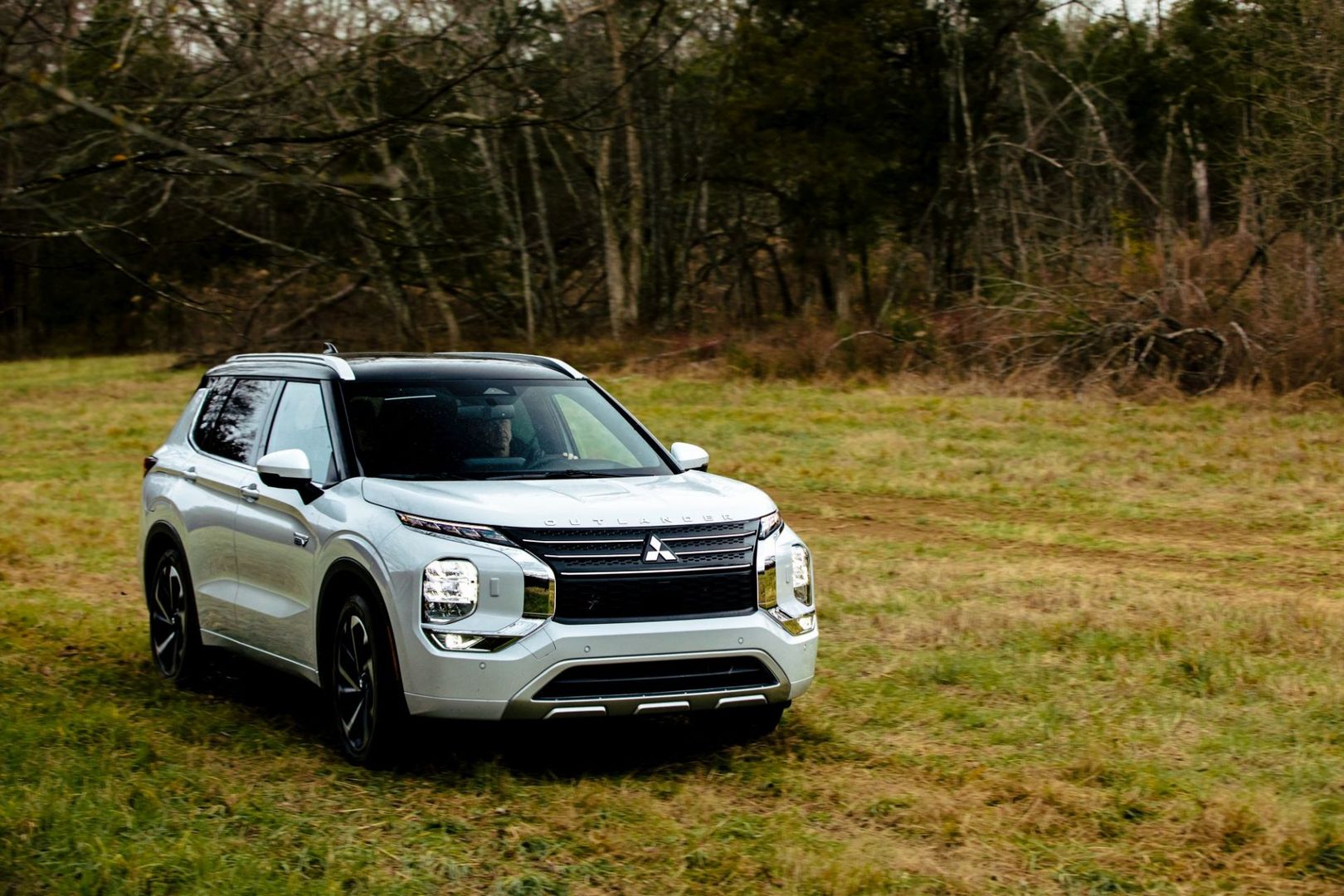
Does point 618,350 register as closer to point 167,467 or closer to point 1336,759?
point 167,467

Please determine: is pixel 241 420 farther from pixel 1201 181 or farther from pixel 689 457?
pixel 1201 181

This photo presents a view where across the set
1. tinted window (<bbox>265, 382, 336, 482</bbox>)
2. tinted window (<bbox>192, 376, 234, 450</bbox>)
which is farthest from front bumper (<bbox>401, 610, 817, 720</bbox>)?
tinted window (<bbox>192, 376, 234, 450</bbox>)

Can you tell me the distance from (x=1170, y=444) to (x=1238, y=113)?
1361 cm

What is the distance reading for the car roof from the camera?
7.57 meters

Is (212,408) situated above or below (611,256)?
Answer: below

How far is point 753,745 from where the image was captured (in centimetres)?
701

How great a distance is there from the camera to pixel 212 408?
28.8 feet

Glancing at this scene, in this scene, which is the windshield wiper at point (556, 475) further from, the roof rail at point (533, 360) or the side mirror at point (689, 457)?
the roof rail at point (533, 360)

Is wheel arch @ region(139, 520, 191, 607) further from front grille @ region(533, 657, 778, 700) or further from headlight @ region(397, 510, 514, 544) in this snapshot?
front grille @ region(533, 657, 778, 700)

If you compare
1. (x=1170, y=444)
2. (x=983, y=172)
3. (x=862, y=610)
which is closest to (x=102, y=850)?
(x=862, y=610)

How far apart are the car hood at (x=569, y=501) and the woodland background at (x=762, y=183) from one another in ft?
5.80

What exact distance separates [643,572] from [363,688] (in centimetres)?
129

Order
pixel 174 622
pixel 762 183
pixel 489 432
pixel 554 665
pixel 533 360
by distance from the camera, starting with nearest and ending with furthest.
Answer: pixel 554 665
pixel 489 432
pixel 533 360
pixel 174 622
pixel 762 183

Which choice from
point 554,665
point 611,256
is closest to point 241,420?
point 554,665
